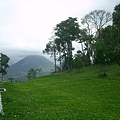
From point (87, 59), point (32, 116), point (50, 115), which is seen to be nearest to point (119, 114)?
point (50, 115)

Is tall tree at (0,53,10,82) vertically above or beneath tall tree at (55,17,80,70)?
beneath

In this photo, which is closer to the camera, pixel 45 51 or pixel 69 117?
pixel 69 117

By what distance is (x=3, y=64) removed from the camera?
376ft

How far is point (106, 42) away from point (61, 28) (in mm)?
49775

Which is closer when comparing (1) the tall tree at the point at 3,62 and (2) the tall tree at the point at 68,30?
(2) the tall tree at the point at 68,30

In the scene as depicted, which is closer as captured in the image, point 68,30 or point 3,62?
point 68,30

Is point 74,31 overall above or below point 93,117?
above

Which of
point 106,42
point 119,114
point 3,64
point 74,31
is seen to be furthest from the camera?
point 3,64

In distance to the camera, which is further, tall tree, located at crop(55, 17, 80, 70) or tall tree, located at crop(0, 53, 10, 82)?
tall tree, located at crop(0, 53, 10, 82)

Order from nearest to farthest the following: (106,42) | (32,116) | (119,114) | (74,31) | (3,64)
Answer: (32,116) < (119,114) < (106,42) < (74,31) < (3,64)

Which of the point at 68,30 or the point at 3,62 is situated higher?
the point at 68,30

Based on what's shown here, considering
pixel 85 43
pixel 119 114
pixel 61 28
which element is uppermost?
pixel 61 28

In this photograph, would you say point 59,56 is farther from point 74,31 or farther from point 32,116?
point 32,116

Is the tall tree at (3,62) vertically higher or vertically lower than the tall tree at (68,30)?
lower
